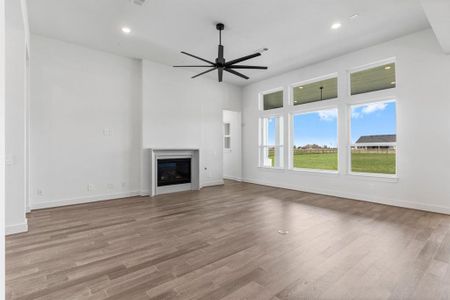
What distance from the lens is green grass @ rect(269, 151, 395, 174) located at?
4.79 metres

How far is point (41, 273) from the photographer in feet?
6.83

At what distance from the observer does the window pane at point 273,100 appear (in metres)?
6.88

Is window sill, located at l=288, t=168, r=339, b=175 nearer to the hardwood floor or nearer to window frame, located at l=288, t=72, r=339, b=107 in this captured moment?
the hardwood floor

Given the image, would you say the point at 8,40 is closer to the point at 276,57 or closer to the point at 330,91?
the point at 276,57

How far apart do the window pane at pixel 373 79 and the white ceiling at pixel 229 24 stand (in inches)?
24.1

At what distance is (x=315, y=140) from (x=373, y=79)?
6.49ft

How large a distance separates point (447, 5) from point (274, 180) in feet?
16.7

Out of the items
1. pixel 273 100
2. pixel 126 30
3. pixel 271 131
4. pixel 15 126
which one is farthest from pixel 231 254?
pixel 273 100

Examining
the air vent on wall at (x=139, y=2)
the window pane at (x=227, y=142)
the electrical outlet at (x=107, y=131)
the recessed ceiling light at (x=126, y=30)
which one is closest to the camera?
the air vent on wall at (x=139, y=2)

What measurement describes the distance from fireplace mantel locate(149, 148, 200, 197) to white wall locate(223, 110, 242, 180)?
2.19m

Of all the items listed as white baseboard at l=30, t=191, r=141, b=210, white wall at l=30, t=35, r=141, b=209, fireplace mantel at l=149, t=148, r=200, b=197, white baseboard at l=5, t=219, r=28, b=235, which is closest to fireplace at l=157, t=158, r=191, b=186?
→ fireplace mantel at l=149, t=148, r=200, b=197

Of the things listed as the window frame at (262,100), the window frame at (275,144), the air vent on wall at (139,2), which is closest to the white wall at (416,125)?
the window frame at (262,100)

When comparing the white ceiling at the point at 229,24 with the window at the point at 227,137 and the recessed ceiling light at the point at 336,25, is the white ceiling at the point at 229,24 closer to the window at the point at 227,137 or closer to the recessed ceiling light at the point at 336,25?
the recessed ceiling light at the point at 336,25

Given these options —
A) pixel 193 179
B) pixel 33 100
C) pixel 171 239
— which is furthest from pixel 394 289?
pixel 33 100
